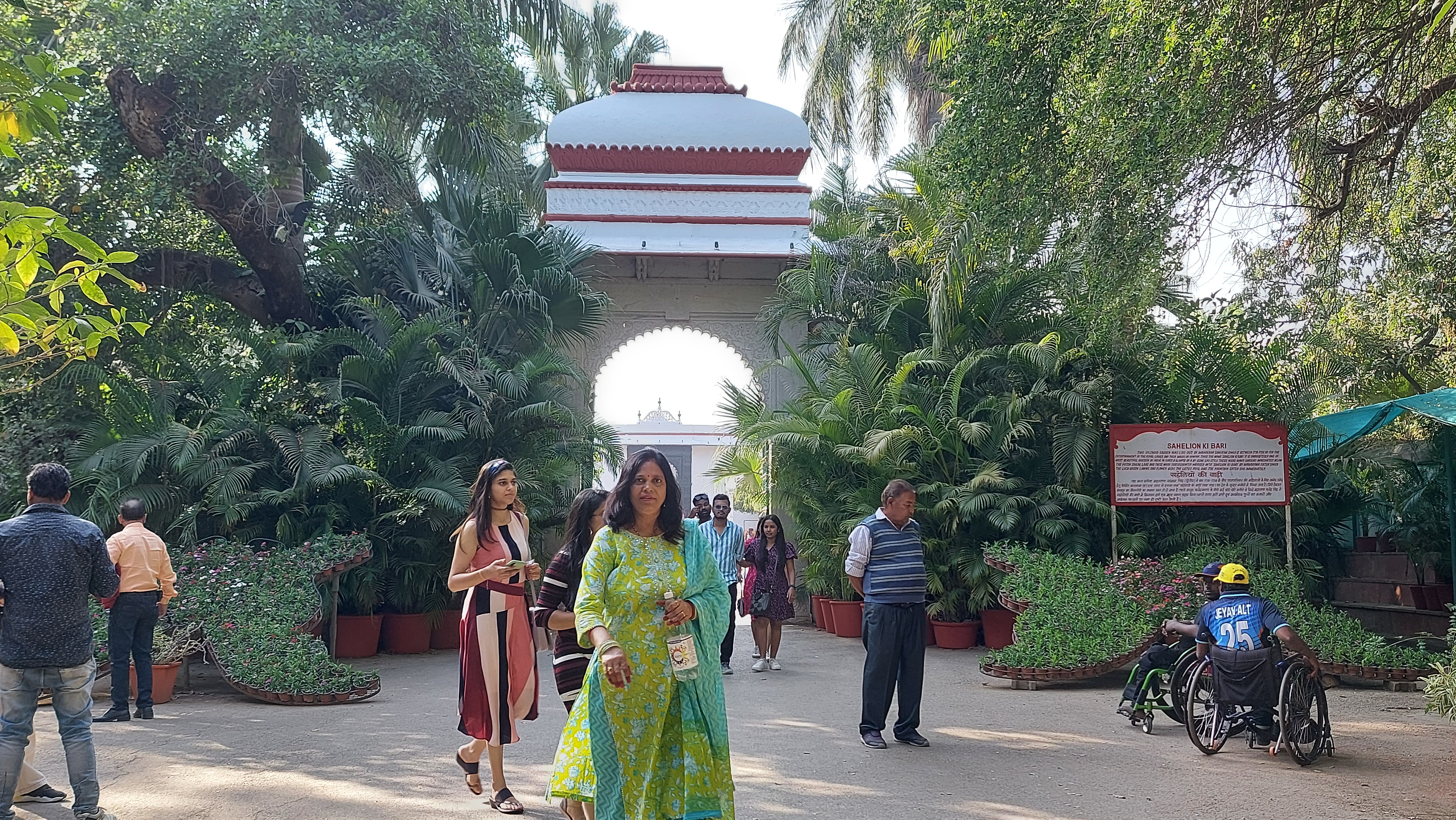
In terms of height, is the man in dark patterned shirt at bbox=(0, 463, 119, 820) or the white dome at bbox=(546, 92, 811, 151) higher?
the white dome at bbox=(546, 92, 811, 151)

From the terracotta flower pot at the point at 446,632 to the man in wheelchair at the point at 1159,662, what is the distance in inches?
281

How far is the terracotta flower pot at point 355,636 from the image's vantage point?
38.7 feet

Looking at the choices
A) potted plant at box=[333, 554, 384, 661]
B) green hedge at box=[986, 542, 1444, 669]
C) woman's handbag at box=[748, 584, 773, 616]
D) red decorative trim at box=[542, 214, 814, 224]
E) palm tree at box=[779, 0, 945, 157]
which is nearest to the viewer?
green hedge at box=[986, 542, 1444, 669]

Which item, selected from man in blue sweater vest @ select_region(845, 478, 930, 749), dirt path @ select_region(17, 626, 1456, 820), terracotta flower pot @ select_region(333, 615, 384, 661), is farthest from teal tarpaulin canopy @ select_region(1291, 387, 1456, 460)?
terracotta flower pot @ select_region(333, 615, 384, 661)

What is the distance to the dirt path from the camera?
5.41 metres

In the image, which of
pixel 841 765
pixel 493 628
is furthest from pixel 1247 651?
pixel 493 628

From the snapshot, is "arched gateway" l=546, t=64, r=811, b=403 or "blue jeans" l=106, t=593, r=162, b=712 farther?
"arched gateway" l=546, t=64, r=811, b=403

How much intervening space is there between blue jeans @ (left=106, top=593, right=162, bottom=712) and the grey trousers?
4.94 m

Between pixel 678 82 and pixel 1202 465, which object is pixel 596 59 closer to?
pixel 678 82

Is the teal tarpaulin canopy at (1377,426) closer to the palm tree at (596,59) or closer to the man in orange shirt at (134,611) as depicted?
the man in orange shirt at (134,611)

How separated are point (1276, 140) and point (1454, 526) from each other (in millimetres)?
4847

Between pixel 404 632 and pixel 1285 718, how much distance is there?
869 cm

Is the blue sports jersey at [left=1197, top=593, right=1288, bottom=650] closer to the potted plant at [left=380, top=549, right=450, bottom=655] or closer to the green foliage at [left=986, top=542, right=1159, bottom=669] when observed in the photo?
the green foliage at [left=986, top=542, right=1159, bottom=669]

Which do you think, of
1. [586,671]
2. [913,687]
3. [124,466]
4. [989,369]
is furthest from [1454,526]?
[124,466]
